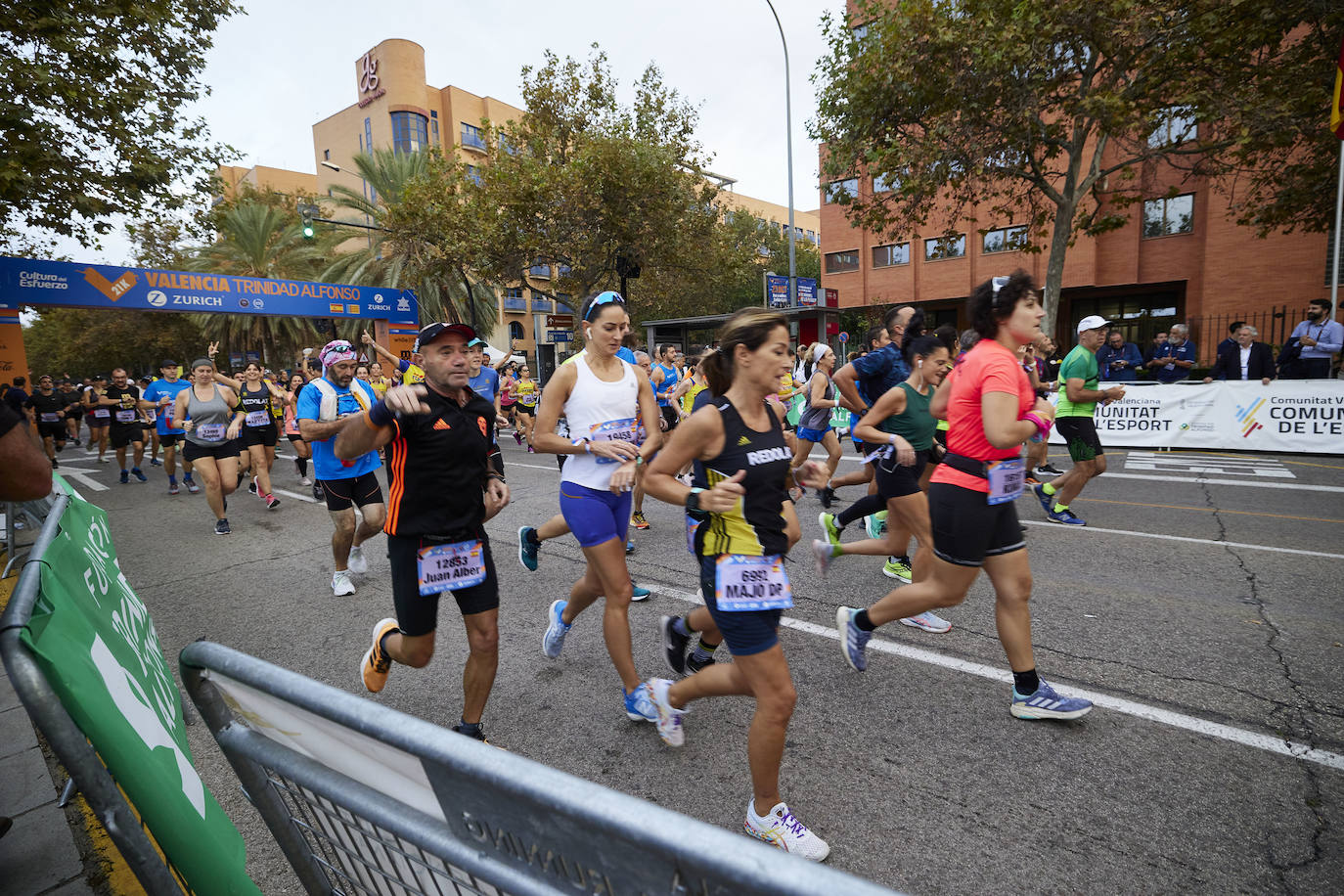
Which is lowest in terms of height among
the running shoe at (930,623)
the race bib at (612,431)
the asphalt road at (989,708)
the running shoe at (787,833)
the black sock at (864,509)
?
the asphalt road at (989,708)

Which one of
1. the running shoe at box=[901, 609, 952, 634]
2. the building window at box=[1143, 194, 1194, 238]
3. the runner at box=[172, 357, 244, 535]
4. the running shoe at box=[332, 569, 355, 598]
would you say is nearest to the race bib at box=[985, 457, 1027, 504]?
the running shoe at box=[901, 609, 952, 634]

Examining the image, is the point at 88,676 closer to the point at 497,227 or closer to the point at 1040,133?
the point at 1040,133

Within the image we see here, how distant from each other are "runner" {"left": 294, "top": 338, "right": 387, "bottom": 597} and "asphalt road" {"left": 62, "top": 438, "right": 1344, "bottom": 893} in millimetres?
445

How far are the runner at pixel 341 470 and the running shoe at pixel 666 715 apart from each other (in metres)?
3.42

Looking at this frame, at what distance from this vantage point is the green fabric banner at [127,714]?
4.99 feet

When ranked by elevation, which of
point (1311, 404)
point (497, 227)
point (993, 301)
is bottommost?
point (1311, 404)

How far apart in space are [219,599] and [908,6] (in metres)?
15.0

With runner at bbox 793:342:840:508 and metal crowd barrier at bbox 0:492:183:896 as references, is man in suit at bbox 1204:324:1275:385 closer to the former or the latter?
runner at bbox 793:342:840:508

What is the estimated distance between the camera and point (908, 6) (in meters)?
13.3

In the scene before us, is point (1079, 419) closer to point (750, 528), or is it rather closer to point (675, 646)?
point (675, 646)

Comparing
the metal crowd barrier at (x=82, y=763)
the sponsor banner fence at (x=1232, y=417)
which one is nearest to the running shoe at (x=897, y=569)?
the metal crowd barrier at (x=82, y=763)

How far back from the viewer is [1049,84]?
13773mm

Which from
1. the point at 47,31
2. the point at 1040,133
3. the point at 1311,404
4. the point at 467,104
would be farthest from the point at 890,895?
the point at 467,104

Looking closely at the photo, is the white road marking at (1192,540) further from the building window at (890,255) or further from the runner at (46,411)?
the building window at (890,255)
